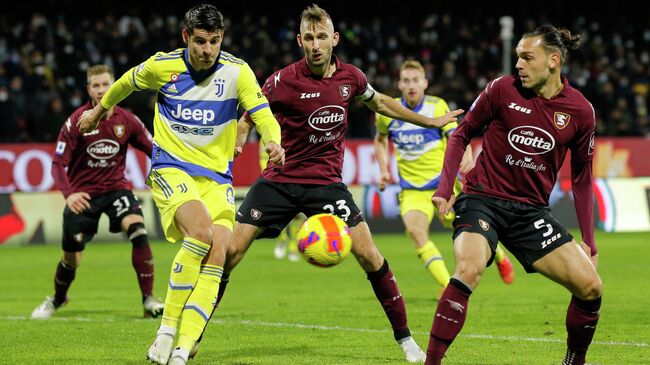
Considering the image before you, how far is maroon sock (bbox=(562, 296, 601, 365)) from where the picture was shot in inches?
289

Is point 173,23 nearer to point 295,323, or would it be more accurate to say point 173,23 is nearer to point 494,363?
point 295,323

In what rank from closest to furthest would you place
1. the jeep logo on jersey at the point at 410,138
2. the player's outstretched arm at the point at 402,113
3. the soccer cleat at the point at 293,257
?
1. the player's outstretched arm at the point at 402,113
2. the jeep logo on jersey at the point at 410,138
3. the soccer cleat at the point at 293,257

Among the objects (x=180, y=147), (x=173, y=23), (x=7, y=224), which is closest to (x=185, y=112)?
(x=180, y=147)

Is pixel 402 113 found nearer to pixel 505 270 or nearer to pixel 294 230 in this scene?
pixel 505 270

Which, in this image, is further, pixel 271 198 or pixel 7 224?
pixel 7 224

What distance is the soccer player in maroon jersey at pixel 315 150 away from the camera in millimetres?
8367

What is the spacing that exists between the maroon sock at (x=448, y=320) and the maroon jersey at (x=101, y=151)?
507cm

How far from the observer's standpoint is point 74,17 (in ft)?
105

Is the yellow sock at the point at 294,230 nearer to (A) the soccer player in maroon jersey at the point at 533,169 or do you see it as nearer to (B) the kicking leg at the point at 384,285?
(B) the kicking leg at the point at 384,285

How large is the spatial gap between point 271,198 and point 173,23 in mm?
23093

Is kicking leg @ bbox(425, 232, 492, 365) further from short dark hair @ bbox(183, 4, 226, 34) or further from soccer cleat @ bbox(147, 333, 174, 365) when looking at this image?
short dark hair @ bbox(183, 4, 226, 34)

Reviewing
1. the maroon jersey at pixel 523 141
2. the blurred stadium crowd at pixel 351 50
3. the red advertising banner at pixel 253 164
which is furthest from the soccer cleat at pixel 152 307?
the blurred stadium crowd at pixel 351 50

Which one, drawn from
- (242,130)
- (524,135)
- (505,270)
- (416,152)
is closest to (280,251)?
(505,270)

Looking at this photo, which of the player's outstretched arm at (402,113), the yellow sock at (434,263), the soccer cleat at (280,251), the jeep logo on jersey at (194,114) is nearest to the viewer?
the jeep logo on jersey at (194,114)
